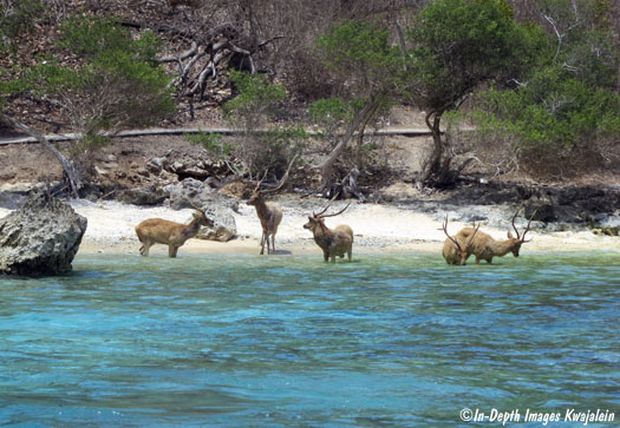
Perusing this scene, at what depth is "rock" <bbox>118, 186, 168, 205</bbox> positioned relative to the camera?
24.3 m

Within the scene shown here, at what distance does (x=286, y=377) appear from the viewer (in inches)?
374

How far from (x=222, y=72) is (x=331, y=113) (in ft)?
35.6

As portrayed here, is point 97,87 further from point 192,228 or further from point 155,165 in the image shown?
point 192,228

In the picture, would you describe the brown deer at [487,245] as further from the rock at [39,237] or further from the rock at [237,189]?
the rock at [237,189]

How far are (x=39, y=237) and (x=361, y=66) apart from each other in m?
12.1

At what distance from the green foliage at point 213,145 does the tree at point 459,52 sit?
14.8 ft

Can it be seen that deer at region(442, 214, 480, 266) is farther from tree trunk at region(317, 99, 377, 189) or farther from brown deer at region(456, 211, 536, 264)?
tree trunk at region(317, 99, 377, 189)

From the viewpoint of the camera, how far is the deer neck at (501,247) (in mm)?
18998

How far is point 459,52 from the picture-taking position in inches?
1053

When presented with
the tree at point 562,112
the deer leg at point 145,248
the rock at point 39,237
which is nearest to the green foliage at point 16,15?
the deer leg at point 145,248

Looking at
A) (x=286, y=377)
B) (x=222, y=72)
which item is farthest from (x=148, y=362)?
(x=222, y=72)

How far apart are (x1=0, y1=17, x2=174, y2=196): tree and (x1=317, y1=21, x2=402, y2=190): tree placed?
3.99m

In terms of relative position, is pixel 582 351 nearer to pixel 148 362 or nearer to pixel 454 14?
pixel 148 362

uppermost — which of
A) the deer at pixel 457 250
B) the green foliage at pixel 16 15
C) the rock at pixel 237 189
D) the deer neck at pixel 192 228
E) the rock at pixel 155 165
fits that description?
the green foliage at pixel 16 15
